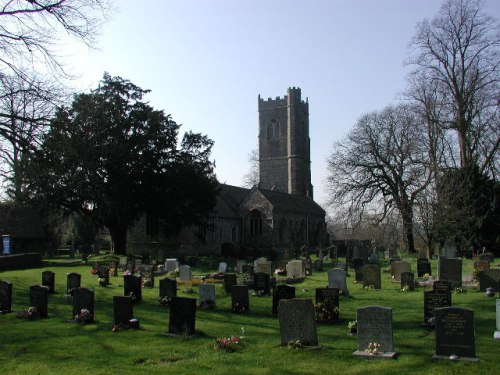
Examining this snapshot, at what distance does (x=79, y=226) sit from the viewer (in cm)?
5534

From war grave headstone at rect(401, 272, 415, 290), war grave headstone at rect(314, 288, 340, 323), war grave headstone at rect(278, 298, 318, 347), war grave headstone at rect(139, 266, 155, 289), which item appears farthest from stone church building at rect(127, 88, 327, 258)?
war grave headstone at rect(278, 298, 318, 347)

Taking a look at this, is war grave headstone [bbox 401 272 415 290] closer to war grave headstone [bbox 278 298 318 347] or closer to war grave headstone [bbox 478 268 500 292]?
war grave headstone [bbox 478 268 500 292]

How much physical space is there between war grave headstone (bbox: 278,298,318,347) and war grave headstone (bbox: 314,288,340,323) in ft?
8.45

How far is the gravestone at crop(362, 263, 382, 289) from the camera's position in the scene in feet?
65.0

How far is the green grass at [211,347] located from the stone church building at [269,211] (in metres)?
22.5

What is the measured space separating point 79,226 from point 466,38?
3991 cm

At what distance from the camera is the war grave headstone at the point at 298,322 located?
34.0ft

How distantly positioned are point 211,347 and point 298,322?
1.75 meters

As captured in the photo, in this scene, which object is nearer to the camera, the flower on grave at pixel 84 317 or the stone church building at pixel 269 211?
the flower on grave at pixel 84 317

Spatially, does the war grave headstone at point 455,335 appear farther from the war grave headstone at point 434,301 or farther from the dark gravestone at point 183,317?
the dark gravestone at point 183,317

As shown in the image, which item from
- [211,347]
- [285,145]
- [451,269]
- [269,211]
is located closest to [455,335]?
[211,347]

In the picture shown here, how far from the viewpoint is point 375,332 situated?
9828 mm

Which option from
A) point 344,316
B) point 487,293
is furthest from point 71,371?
point 487,293

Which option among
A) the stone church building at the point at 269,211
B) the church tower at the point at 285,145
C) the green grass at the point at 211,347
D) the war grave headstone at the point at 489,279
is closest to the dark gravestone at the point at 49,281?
the green grass at the point at 211,347
